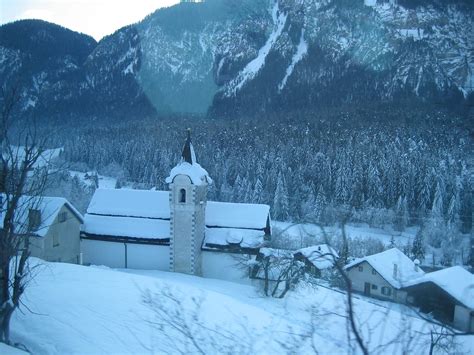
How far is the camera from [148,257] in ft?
69.2

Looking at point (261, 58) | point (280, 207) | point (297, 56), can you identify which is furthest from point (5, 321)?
point (261, 58)

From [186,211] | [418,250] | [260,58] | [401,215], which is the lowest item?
[418,250]

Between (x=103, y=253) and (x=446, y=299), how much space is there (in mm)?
16062

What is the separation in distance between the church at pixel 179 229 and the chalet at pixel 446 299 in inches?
345

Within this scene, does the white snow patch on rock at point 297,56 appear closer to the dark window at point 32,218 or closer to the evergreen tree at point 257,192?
the evergreen tree at point 257,192

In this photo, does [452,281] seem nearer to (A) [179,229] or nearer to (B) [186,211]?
(B) [186,211]

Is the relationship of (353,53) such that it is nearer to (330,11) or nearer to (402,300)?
(330,11)

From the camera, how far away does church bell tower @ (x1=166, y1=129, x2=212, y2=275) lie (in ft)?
65.4

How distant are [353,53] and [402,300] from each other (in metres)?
84.5

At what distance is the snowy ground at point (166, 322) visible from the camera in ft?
16.7

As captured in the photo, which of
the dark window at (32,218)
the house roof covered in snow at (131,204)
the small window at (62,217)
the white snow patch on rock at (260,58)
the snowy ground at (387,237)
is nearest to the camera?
the dark window at (32,218)

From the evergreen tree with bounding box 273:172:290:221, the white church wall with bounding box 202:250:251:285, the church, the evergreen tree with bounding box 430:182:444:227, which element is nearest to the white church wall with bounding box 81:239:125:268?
the church

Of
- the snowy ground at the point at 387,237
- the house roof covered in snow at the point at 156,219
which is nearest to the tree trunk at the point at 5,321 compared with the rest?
the house roof covered in snow at the point at 156,219

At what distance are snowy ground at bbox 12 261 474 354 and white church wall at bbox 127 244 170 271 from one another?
7569 millimetres
